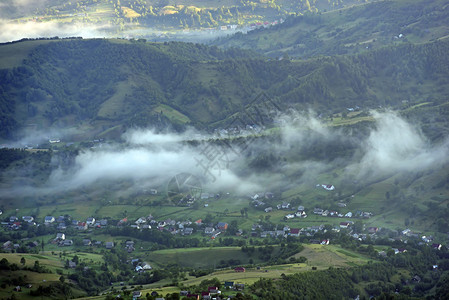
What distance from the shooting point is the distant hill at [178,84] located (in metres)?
128

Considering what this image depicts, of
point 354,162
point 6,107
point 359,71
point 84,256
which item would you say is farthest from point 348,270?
point 6,107

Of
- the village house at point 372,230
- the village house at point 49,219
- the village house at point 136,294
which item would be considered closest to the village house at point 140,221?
the village house at point 49,219

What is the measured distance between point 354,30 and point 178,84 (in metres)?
50.7

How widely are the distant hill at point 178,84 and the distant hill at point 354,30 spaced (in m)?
11.6

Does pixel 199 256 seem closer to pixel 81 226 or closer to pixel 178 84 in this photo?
pixel 81 226

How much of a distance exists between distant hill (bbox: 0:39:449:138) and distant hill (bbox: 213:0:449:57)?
11647 mm

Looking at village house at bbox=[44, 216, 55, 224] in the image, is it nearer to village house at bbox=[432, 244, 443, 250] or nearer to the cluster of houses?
the cluster of houses

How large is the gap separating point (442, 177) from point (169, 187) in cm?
3702

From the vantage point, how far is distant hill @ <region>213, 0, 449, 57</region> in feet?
494

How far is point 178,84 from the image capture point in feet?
457

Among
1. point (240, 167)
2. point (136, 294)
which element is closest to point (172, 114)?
point (240, 167)

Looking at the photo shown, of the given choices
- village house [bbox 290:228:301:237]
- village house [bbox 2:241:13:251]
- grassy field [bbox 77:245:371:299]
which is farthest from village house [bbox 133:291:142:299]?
village house [bbox 290:228:301:237]

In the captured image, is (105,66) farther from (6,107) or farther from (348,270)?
(348,270)

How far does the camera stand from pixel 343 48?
15638cm
